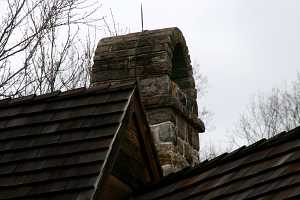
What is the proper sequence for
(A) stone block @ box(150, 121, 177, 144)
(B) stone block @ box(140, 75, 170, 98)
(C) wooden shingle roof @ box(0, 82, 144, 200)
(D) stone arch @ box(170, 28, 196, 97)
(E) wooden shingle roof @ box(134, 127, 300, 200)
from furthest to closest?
(D) stone arch @ box(170, 28, 196, 97) → (B) stone block @ box(140, 75, 170, 98) → (A) stone block @ box(150, 121, 177, 144) → (C) wooden shingle roof @ box(0, 82, 144, 200) → (E) wooden shingle roof @ box(134, 127, 300, 200)

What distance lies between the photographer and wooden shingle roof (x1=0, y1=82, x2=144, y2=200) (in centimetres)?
418

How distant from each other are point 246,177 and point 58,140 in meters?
1.42

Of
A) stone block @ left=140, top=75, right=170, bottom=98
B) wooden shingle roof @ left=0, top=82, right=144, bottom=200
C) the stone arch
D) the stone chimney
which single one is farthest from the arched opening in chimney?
wooden shingle roof @ left=0, top=82, right=144, bottom=200

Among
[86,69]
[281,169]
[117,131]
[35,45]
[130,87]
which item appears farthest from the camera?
[86,69]

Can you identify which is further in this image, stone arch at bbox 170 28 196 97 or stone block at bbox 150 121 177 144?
stone arch at bbox 170 28 196 97

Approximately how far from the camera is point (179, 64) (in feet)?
22.0

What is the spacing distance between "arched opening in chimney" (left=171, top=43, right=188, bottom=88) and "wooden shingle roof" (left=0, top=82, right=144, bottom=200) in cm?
186

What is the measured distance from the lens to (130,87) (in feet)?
15.7

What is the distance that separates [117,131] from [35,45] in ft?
31.7

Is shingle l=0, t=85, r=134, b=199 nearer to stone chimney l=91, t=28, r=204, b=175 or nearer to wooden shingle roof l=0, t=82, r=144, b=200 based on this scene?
wooden shingle roof l=0, t=82, r=144, b=200

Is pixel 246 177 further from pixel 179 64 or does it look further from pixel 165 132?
pixel 179 64

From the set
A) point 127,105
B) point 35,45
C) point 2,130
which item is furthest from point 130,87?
point 35,45

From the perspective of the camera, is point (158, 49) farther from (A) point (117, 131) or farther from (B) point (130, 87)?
(A) point (117, 131)

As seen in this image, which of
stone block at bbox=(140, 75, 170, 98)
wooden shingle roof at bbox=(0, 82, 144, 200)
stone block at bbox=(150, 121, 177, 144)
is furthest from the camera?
stone block at bbox=(140, 75, 170, 98)
